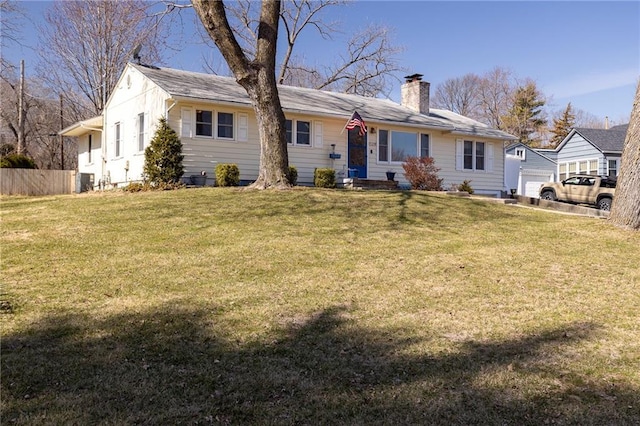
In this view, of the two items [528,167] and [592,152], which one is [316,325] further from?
[528,167]

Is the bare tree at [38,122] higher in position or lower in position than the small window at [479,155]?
higher

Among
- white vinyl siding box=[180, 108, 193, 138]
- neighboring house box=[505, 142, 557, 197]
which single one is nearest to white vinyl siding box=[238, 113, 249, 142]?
white vinyl siding box=[180, 108, 193, 138]

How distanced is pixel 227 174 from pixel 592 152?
23427 millimetres

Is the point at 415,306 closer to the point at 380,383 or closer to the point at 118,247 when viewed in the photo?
the point at 380,383

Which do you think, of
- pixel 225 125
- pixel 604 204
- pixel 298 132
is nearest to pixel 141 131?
pixel 225 125

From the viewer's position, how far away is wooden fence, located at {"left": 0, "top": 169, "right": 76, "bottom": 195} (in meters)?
19.6

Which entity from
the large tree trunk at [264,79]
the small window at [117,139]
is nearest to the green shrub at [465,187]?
the large tree trunk at [264,79]

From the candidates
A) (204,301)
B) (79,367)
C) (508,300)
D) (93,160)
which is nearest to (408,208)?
(508,300)

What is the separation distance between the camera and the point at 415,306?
4.85 m

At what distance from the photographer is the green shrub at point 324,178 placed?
16.0 meters

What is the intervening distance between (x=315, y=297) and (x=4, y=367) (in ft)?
8.94

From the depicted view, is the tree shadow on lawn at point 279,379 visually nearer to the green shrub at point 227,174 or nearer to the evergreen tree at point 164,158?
the evergreen tree at point 164,158

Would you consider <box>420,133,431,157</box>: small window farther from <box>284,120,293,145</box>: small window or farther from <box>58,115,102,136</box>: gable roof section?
<box>58,115,102,136</box>: gable roof section

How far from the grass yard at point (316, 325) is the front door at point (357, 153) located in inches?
392
